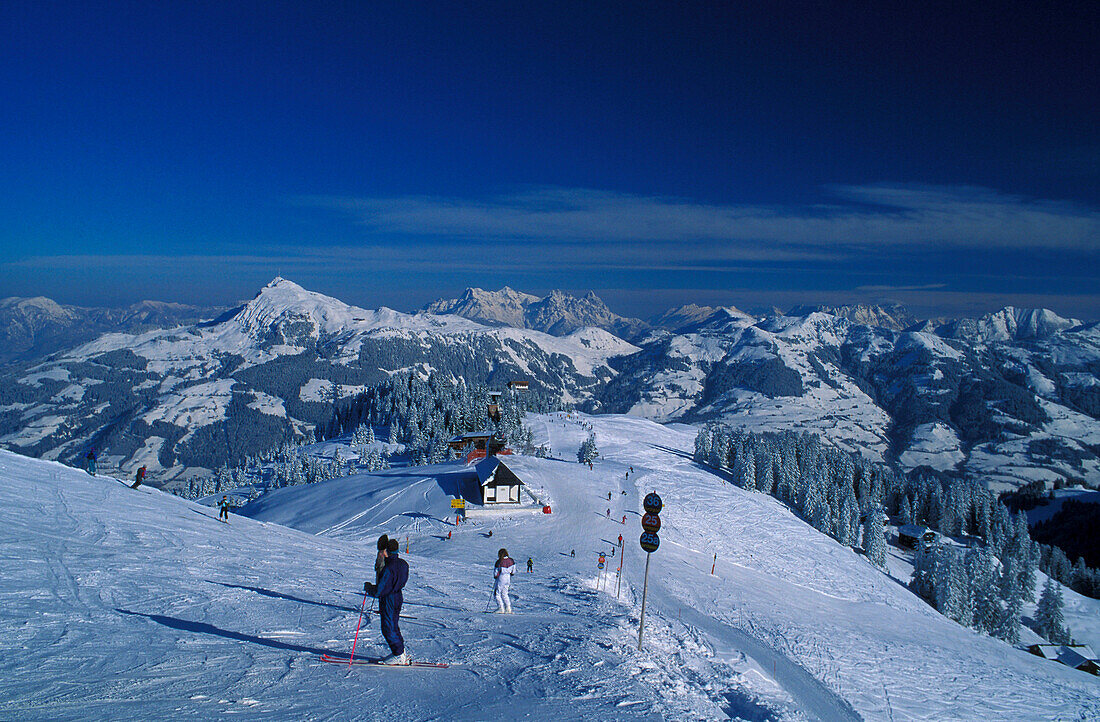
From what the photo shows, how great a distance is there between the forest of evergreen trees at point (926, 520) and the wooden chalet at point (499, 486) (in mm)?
43862

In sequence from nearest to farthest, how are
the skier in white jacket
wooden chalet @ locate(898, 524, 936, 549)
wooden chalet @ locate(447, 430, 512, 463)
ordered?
the skier in white jacket
wooden chalet @ locate(447, 430, 512, 463)
wooden chalet @ locate(898, 524, 936, 549)

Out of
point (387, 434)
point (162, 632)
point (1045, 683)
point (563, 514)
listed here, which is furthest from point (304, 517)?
point (387, 434)

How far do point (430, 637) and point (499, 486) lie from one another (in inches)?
1550

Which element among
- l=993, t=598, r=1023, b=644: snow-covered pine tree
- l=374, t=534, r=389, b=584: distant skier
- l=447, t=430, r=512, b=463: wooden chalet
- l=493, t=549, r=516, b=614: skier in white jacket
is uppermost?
l=374, t=534, r=389, b=584: distant skier

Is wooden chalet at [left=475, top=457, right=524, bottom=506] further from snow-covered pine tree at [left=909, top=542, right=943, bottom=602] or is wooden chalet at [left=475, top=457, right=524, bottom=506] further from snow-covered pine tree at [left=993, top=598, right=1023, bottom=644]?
snow-covered pine tree at [left=993, top=598, right=1023, bottom=644]

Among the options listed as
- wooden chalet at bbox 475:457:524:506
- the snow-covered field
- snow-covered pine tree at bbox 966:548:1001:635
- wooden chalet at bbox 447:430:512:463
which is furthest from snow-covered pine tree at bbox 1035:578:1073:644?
wooden chalet at bbox 447:430:512:463

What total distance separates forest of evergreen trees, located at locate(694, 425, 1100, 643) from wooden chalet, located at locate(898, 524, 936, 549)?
4514 millimetres

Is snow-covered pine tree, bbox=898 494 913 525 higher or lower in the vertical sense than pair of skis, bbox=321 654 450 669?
lower

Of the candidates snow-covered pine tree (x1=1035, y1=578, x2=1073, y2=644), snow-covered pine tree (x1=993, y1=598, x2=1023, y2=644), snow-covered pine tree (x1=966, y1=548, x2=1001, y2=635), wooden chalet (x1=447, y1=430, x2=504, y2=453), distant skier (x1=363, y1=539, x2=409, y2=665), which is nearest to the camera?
distant skier (x1=363, y1=539, x2=409, y2=665)

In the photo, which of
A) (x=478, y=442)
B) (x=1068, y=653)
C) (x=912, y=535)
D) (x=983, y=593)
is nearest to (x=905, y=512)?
(x=912, y=535)

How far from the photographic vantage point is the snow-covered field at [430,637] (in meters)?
8.29

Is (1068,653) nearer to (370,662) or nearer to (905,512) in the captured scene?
(905,512)

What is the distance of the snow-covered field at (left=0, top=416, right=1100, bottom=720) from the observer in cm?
829

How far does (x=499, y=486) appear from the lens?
5097 cm
